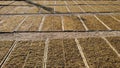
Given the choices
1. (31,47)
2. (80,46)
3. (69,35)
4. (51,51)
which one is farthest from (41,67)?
(69,35)

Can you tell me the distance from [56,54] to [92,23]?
12.8 ft

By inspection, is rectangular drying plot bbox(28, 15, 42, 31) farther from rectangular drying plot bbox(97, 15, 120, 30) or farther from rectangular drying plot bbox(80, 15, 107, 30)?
rectangular drying plot bbox(97, 15, 120, 30)

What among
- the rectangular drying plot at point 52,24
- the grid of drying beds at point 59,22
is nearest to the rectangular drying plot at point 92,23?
the grid of drying beds at point 59,22

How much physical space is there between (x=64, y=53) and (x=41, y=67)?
1.05 metres

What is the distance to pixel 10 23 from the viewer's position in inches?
355

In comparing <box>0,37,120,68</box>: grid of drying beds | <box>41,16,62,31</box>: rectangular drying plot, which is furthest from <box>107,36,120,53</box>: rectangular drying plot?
<box>41,16,62,31</box>: rectangular drying plot

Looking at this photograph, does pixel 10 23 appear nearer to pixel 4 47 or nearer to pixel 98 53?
pixel 4 47

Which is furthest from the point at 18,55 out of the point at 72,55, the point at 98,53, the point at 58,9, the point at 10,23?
the point at 58,9

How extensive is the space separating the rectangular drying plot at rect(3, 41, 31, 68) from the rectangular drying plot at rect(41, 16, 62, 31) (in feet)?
5.97

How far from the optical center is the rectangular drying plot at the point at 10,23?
317 inches

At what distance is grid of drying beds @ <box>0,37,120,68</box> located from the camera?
512 centimetres

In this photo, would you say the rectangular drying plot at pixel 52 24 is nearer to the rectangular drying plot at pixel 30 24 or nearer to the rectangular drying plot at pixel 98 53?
the rectangular drying plot at pixel 30 24

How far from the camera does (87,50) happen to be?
603cm

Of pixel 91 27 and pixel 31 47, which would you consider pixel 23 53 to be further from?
pixel 91 27
